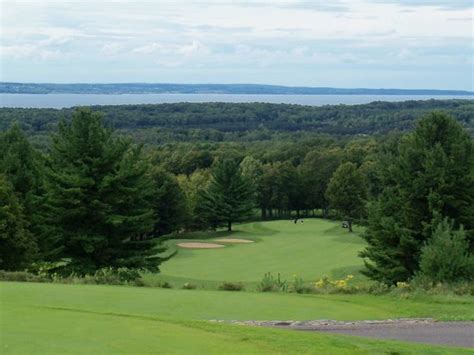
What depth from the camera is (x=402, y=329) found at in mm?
12219

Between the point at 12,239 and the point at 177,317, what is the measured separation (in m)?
19.4

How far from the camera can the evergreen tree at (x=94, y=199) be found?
→ 2808 centimetres

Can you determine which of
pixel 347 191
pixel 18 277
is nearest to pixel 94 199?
pixel 18 277

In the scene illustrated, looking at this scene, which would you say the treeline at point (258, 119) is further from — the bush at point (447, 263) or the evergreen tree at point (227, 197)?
the bush at point (447, 263)

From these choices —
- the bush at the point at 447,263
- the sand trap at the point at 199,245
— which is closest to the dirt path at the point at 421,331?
the bush at the point at 447,263

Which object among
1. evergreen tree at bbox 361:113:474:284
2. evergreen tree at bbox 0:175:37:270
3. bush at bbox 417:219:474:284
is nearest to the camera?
bush at bbox 417:219:474:284

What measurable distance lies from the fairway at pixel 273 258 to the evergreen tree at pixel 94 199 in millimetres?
5181

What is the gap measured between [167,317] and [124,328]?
73.6 inches

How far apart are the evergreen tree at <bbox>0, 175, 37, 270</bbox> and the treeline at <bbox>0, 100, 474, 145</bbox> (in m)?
101

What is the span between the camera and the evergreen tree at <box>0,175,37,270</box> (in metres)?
29.2

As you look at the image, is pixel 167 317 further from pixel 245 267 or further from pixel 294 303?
pixel 245 267

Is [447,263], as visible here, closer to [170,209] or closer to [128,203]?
[128,203]

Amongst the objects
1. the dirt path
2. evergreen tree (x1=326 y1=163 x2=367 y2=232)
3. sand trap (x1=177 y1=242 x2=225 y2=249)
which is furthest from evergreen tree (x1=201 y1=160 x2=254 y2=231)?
the dirt path

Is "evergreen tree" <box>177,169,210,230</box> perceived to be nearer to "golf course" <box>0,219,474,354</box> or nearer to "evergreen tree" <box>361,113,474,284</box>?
"evergreen tree" <box>361,113,474,284</box>
